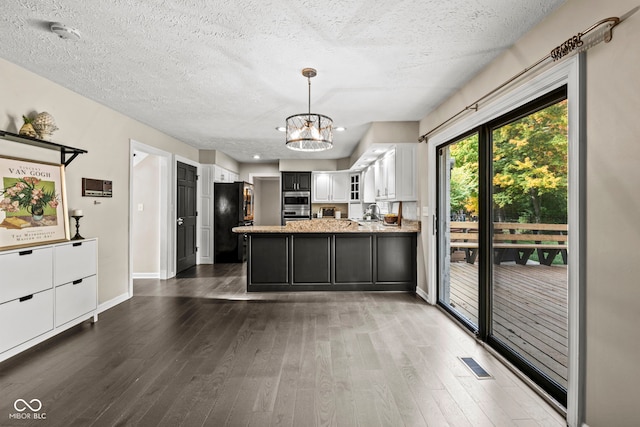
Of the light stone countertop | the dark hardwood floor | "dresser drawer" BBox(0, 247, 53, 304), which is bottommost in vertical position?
the dark hardwood floor

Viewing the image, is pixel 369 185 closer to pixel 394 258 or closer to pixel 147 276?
pixel 394 258

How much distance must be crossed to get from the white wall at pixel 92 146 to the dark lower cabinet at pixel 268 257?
1.71 meters

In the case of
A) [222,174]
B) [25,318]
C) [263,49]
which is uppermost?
[263,49]

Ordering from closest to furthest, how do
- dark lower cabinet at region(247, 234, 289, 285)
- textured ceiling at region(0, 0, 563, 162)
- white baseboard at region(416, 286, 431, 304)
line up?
1. textured ceiling at region(0, 0, 563, 162)
2. white baseboard at region(416, 286, 431, 304)
3. dark lower cabinet at region(247, 234, 289, 285)

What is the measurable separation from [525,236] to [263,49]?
250 cm

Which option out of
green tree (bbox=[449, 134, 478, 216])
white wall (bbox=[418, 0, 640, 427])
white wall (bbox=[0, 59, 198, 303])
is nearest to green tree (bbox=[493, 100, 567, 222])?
white wall (bbox=[418, 0, 640, 427])

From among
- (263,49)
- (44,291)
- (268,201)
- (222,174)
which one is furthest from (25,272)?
(268,201)

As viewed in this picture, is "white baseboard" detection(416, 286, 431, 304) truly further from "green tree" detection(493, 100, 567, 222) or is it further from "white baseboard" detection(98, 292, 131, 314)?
"white baseboard" detection(98, 292, 131, 314)

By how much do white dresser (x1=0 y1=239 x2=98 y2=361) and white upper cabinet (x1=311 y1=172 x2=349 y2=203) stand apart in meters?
5.56

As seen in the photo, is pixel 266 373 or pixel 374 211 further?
pixel 374 211

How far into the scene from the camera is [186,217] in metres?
6.44

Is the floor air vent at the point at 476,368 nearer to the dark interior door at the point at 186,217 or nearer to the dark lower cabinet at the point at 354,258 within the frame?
the dark lower cabinet at the point at 354,258

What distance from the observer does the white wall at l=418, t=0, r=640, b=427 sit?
5.12 feet

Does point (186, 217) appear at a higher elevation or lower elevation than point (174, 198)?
lower
